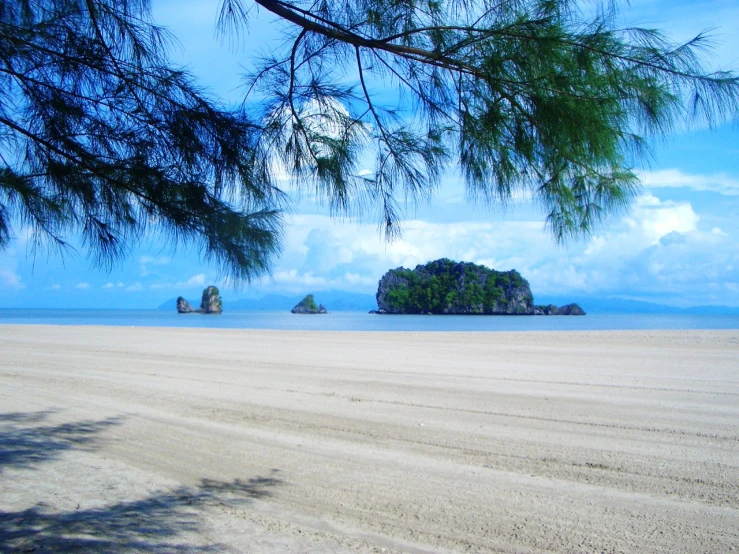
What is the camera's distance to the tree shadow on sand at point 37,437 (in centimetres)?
537

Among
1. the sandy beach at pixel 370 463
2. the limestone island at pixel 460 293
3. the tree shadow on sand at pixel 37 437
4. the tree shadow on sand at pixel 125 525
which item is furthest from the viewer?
the limestone island at pixel 460 293

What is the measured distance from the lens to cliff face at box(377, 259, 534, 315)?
9712cm

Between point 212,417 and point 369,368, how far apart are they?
16.0 ft

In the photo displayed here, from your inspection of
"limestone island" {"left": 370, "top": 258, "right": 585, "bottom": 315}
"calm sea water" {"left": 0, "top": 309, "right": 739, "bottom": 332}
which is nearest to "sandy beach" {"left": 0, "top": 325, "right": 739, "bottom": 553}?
"calm sea water" {"left": 0, "top": 309, "right": 739, "bottom": 332}

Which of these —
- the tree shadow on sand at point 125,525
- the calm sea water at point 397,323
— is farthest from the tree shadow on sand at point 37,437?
the calm sea water at point 397,323

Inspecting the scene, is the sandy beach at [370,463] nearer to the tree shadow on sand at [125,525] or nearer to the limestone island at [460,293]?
the tree shadow on sand at [125,525]

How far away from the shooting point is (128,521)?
4.00 meters

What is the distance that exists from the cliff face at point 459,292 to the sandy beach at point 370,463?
83344 millimetres

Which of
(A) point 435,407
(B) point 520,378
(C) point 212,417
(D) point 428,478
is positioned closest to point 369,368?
(B) point 520,378

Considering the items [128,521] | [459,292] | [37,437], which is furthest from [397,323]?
[128,521]

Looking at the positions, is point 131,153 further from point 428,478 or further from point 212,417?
point 212,417

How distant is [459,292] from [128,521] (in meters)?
94.4

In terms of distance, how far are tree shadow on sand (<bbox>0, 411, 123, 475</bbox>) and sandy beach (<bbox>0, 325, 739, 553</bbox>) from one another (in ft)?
0.11

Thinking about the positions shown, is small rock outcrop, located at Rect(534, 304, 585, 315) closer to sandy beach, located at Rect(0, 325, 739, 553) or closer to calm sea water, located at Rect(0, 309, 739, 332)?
calm sea water, located at Rect(0, 309, 739, 332)
